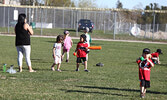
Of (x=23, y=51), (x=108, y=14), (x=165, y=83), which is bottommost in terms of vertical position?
(x=165, y=83)

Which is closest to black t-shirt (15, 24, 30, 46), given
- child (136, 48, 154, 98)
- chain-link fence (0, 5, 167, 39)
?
child (136, 48, 154, 98)

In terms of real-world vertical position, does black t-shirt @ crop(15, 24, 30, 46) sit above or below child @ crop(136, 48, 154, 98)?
above

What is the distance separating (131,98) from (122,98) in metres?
0.23

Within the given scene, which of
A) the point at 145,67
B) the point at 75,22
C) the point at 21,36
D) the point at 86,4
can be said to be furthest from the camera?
the point at 86,4

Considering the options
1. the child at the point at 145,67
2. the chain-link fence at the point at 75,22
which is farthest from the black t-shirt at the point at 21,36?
the chain-link fence at the point at 75,22

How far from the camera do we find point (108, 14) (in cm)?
5184

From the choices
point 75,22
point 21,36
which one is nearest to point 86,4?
point 75,22

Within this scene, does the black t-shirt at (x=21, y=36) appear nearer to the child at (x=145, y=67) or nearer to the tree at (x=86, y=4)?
the child at (x=145, y=67)

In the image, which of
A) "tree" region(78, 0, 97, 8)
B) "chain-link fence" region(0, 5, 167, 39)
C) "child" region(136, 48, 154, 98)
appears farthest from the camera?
"tree" region(78, 0, 97, 8)

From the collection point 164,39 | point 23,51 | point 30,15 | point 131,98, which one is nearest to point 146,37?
point 164,39

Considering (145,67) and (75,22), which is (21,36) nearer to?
(145,67)

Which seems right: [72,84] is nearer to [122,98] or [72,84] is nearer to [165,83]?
[122,98]

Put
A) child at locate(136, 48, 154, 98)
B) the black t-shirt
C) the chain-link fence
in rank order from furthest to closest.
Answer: the chain-link fence < the black t-shirt < child at locate(136, 48, 154, 98)

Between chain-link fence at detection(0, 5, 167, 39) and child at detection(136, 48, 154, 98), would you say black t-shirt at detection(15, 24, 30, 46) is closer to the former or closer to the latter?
child at detection(136, 48, 154, 98)
